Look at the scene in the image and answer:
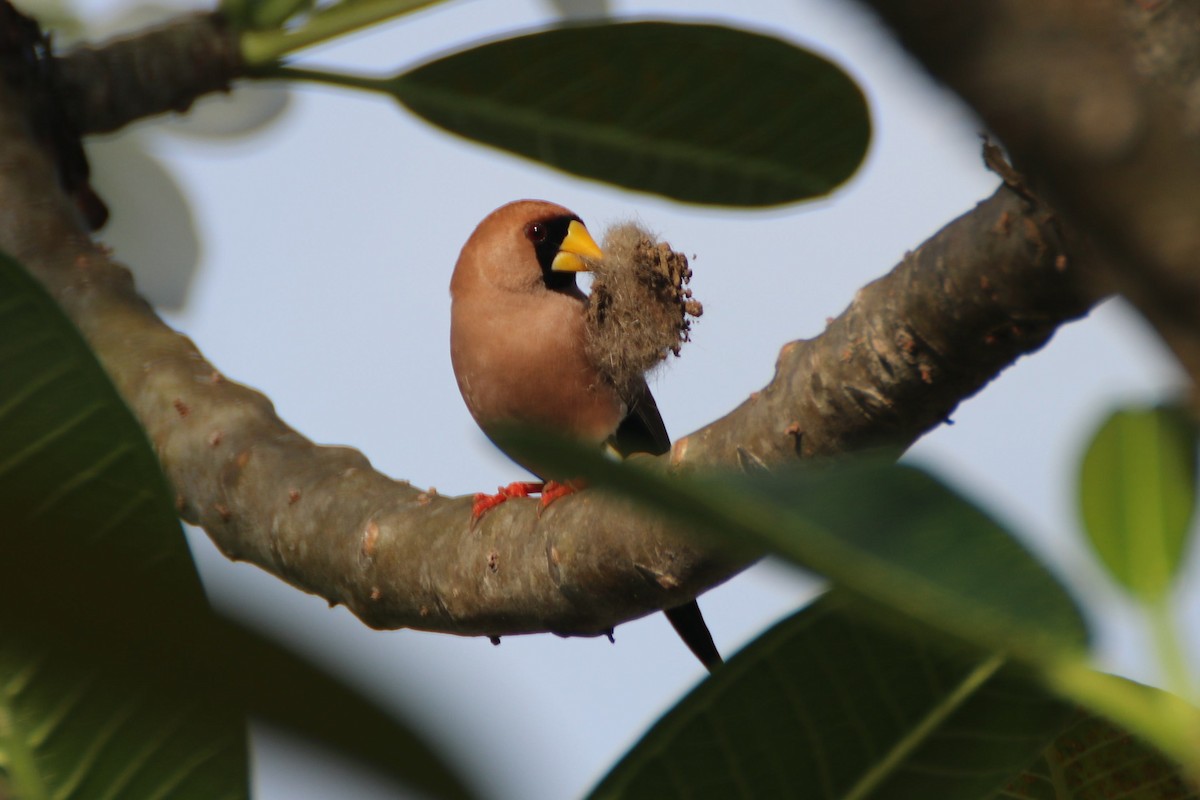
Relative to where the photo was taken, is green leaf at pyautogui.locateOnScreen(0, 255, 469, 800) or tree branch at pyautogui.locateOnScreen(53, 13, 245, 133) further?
tree branch at pyautogui.locateOnScreen(53, 13, 245, 133)

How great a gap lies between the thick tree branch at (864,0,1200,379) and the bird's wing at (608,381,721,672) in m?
1.69

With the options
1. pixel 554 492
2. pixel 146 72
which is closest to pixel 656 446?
pixel 554 492

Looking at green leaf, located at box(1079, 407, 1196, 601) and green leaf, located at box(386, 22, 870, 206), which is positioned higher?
green leaf, located at box(386, 22, 870, 206)

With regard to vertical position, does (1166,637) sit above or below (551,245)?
below

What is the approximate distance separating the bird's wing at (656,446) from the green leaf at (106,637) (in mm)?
1228

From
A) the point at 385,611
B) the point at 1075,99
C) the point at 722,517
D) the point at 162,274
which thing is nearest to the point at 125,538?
the point at 722,517

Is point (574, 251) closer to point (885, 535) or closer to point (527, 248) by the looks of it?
point (527, 248)

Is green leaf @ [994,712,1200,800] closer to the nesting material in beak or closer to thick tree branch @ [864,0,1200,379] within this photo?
the nesting material in beak

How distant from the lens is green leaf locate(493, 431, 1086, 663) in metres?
0.40

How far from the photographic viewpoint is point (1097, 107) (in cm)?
21

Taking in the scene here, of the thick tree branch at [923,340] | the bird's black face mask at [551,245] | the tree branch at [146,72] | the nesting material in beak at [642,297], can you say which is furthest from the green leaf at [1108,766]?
the tree branch at [146,72]

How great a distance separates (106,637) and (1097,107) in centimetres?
22

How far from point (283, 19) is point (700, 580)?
1312 mm

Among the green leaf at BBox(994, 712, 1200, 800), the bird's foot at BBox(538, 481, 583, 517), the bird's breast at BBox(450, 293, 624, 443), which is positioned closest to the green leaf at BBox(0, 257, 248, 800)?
the bird's foot at BBox(538, 481, 583, 517)
